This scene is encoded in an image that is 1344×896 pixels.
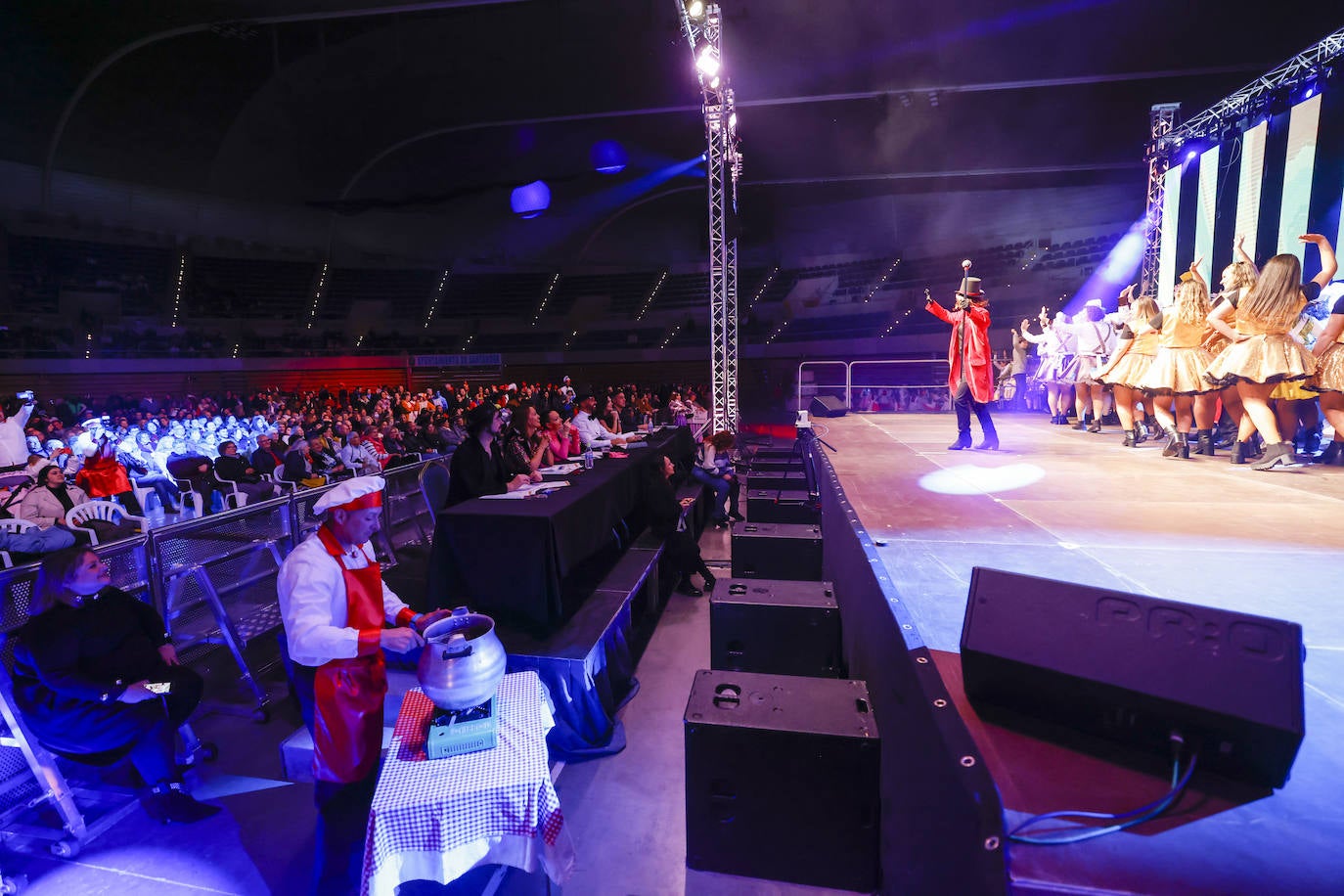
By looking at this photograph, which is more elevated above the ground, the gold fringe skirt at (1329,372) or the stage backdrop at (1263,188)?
the stage backdrop at (1263,188)

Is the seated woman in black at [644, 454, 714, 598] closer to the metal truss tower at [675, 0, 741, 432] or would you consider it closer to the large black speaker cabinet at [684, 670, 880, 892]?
the large black speaker cabinet at [684, 670, 880, 892]

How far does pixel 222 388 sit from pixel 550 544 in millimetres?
20021

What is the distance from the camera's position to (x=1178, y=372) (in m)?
4.95

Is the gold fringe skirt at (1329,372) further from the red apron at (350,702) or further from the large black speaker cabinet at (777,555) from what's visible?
the red apron at (350,702)

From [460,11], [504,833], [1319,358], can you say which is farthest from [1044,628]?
[460,11]

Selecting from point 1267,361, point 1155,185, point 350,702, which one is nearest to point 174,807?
point 350,702

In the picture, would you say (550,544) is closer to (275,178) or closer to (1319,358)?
(1319,358)

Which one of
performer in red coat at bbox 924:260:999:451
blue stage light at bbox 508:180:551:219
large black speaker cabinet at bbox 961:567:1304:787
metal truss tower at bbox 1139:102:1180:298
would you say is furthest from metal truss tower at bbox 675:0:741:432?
blue stage light at bbox 508:180:551:219

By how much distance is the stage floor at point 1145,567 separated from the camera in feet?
3.00

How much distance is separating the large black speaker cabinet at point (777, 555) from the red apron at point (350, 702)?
2595 millimetres

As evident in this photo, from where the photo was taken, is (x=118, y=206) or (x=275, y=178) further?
(x=275, y=178)

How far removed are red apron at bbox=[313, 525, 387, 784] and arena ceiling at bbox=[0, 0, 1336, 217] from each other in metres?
8.02

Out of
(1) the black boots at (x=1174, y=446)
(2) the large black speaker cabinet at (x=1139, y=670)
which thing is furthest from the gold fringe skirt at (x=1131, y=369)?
(2) the large black speaker cabinet at (x=1139, y=670)

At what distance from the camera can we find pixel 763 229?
1523cm
